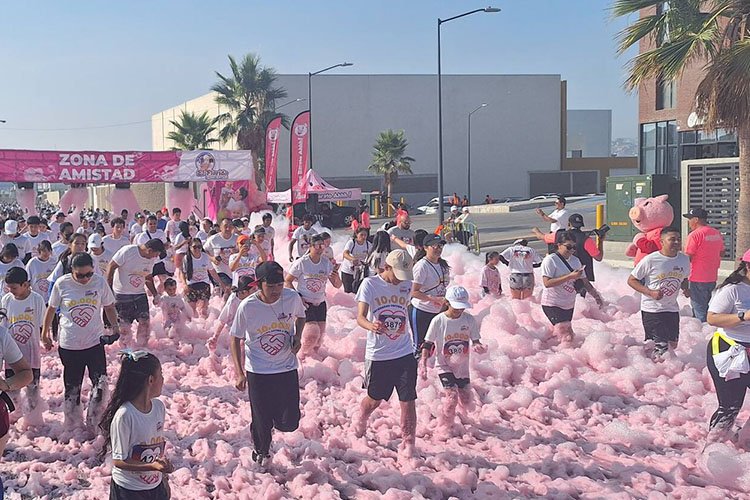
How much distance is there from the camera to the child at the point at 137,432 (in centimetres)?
384

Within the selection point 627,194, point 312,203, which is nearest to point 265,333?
point 627,194

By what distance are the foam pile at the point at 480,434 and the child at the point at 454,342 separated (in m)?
0.47

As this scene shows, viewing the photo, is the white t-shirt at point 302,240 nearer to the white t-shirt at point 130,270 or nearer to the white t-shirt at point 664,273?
the white t-shirt at point 130,270

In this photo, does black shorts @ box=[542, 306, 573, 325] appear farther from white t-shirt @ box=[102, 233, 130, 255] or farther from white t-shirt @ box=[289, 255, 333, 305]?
white t-shirt @ box=[102, 233, 130, 255]

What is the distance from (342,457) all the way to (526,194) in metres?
61.9

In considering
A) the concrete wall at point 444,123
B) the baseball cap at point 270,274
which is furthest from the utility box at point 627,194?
the concrete wall at point 444,123

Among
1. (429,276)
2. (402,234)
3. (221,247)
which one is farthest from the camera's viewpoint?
(402,234)

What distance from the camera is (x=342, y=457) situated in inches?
246

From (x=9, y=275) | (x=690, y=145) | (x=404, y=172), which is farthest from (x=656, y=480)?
(x=404, y=172)

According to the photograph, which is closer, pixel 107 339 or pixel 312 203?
pixel 107 339

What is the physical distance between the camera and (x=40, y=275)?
367 inches

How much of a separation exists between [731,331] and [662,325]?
2068mm

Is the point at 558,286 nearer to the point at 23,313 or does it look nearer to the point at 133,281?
the point at 133,281

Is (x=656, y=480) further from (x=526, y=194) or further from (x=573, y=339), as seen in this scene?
(x=526, y=194)
